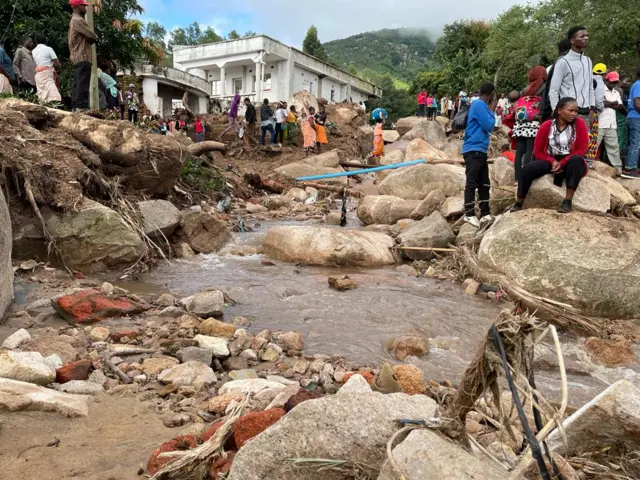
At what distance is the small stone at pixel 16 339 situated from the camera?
3.37 metres

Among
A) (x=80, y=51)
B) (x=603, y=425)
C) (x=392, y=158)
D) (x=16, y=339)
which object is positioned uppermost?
(x=80, y=51)

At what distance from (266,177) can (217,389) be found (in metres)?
11.3

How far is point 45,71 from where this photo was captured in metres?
7.88

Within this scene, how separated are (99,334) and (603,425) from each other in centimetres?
335

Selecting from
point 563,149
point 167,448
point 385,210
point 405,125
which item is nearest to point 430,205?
point 385,210

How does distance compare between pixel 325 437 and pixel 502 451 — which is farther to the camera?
pixel 502 451

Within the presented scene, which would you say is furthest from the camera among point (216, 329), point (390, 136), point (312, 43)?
point (312, 43)

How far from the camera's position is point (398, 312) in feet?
16.9

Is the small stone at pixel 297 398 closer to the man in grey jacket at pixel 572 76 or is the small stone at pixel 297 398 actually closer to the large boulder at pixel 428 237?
the man in grey jacket at pixel 572 76

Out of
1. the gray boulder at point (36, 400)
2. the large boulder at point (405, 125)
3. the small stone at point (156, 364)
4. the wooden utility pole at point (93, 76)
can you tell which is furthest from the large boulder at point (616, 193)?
the large boulder at point (405, 125)

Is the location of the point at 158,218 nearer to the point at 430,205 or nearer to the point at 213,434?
the point at 430,205

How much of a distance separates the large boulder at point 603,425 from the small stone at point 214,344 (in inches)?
93.0

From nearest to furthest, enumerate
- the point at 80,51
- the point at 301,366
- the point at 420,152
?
the point at 301,366 < the point at 80,51 < the point at 420,152

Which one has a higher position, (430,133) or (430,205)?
(430,133)
